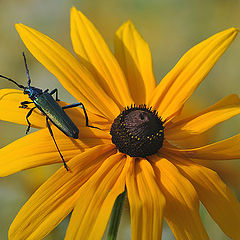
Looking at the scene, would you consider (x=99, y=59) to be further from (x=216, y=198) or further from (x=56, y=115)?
(x=216, y=198)

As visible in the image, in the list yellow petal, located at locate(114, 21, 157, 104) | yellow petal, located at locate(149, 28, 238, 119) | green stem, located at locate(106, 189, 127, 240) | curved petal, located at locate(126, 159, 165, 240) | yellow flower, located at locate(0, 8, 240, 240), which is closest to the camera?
curved petal, located at locate(126, 159, 165, 240)

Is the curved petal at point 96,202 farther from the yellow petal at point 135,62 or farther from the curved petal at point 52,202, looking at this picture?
the yellow petal at point 135,62

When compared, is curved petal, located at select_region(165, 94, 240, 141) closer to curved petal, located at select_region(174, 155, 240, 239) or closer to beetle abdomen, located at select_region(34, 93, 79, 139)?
curved petal, located at select_region(174, 155, 240, 239)

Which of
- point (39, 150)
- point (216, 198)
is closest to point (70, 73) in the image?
point (39, 150)

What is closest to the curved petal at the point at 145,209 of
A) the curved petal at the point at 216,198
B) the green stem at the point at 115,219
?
the green stem at the point at 115,219

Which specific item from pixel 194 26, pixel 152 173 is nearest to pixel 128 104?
pixel 152 173

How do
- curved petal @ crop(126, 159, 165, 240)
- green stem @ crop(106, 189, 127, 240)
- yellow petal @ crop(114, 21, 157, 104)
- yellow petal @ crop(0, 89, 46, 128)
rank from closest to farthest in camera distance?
curved petal @ crop(126, 159, 165, 240)
green stem @ crop(106, 189, 127, 240)
yellow petal @ crop(0, 89, 46, 128)
yellow petal @ crop(114, 21, 157, 104)

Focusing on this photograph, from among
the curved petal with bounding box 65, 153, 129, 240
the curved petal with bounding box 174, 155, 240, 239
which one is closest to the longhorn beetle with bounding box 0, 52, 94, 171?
the curved petal with bounding box 65, 153, 129, 240
